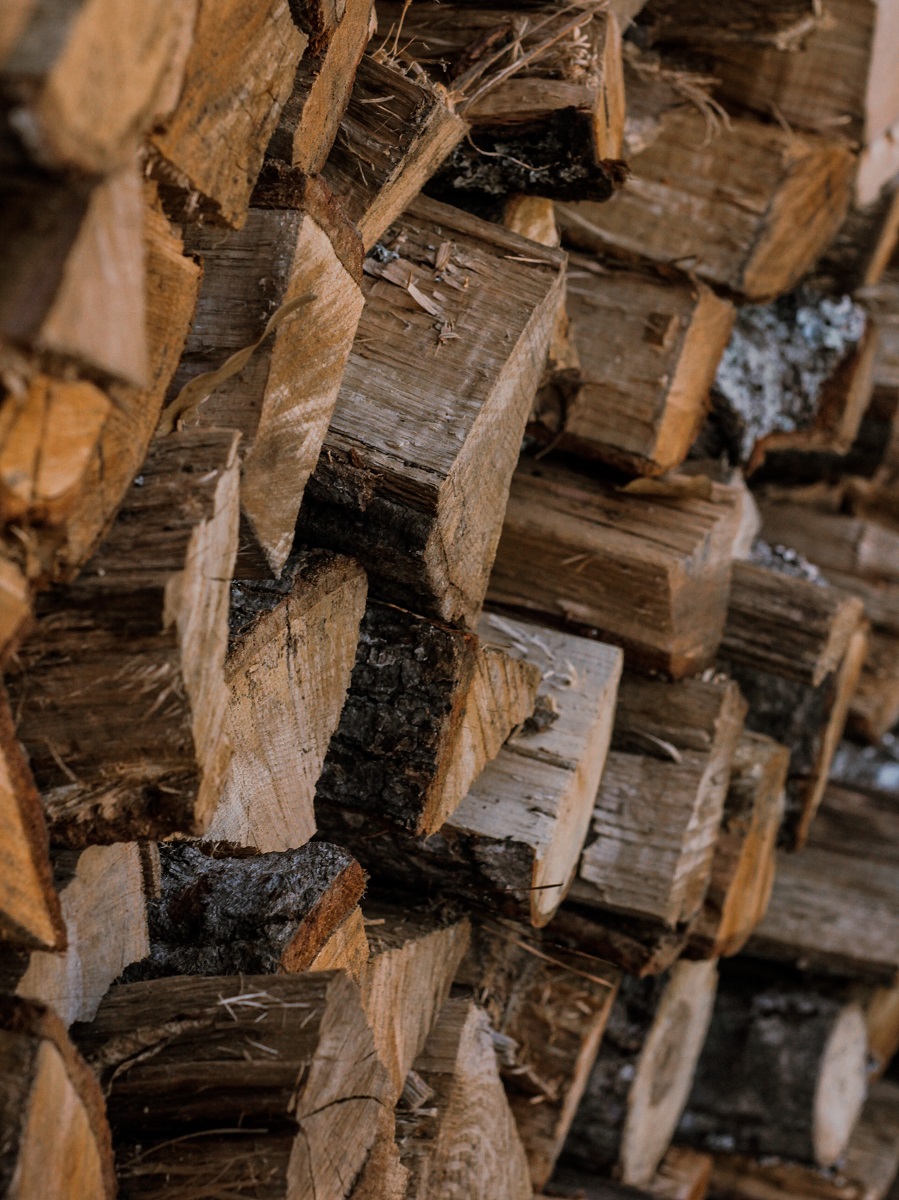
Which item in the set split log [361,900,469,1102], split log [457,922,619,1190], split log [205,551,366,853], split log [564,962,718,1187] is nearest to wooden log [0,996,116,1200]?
split log [205,551,366,853]

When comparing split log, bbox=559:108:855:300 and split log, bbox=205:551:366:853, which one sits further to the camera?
split log, bbox=559:108:855:300

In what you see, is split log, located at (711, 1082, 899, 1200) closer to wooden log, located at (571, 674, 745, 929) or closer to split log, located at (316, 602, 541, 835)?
wooden log, located at (571, 674, 745, 929)

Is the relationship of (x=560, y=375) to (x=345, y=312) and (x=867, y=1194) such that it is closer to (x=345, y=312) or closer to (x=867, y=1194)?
(x=345, y=312)

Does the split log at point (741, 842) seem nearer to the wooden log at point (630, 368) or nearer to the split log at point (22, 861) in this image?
the wooden log at point (630, 368)

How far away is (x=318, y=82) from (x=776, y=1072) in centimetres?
271

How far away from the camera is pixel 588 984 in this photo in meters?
2.49

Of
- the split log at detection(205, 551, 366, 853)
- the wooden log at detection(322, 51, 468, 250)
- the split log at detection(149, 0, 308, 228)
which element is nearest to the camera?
the split log at detection(149, 0, 308, 228)

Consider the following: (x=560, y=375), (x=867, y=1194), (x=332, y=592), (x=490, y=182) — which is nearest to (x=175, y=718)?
(x=332, y=592)

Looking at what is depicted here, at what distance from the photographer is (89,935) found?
4.80ft

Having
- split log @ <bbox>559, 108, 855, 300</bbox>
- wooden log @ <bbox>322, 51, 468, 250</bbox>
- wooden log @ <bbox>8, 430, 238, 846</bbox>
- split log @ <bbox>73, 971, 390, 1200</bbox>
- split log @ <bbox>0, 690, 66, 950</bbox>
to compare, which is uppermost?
split log @ <bbox>559, 108, 855, 300</bbox>

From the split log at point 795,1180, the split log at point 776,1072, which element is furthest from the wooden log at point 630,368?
the split log at point 795,1180

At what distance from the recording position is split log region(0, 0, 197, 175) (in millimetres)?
822

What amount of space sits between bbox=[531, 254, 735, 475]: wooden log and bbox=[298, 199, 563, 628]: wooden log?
1.49 ft

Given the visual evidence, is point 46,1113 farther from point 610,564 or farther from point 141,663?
point 610,564
